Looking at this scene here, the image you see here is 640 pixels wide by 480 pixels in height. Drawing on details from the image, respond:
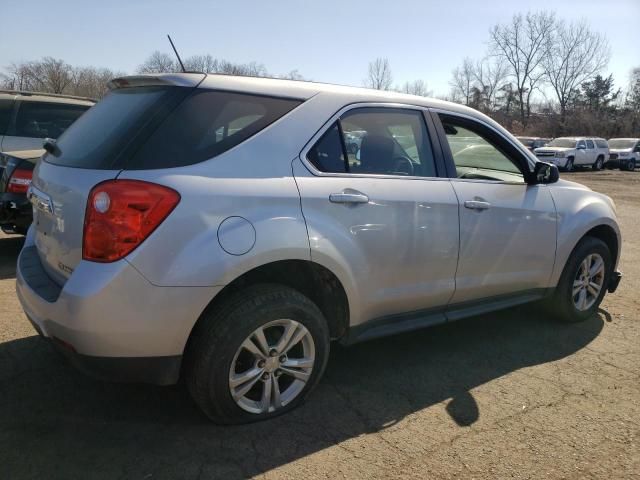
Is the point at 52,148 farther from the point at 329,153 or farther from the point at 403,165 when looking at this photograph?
the point at 403,165

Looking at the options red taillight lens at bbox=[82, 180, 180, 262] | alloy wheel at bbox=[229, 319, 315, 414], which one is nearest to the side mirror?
alloy wheel at bbox=[229, 319, 315, 414]

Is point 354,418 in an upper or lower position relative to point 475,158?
lower

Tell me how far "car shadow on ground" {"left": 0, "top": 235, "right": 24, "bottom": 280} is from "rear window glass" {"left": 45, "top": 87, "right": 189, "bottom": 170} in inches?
107

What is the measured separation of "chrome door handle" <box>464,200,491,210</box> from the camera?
134 inches

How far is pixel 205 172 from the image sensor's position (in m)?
2.43

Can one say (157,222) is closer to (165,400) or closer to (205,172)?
(205,172)

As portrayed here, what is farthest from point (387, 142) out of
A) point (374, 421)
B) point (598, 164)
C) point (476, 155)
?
point (598, 164)

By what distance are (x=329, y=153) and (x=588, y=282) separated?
2874 mm

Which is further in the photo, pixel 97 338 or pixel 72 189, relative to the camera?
pixel 72 189

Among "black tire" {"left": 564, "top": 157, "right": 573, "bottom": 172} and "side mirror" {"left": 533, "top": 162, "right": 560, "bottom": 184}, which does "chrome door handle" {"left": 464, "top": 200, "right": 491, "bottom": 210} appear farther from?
"black tire" {"left": 564, "top": 157, "right": 573, "bottom": 172}

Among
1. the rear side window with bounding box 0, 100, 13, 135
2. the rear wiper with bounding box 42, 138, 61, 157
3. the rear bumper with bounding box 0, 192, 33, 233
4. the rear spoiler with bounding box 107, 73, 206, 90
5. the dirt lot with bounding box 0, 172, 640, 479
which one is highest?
the rear side window with bounding box 0, 100, 13, 135

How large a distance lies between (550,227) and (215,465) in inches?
115

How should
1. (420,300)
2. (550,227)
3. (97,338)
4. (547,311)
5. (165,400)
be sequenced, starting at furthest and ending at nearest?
(547,311)
(550,227)
(420,300)
(165,400)
(97,338)

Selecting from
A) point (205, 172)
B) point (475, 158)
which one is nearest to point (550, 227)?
point (475, 158)
